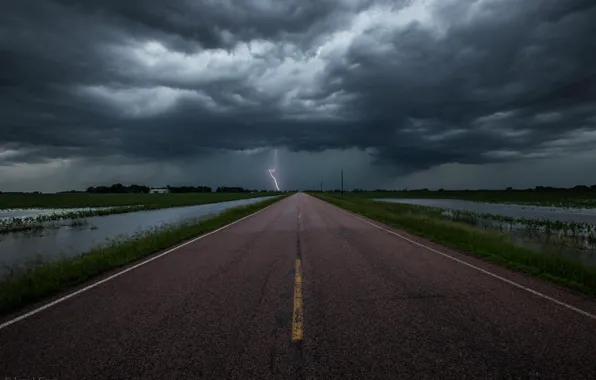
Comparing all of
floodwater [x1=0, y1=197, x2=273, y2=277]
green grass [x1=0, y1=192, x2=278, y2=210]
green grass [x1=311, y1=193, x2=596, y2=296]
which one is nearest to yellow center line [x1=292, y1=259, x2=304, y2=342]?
green grass [x1=311, y1=193, x2=596, y2=296]

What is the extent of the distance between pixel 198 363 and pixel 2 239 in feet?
63.3

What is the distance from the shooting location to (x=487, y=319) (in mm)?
5031

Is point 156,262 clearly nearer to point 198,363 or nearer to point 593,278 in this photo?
point 198,363

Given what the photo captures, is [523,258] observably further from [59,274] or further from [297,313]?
[59,274]

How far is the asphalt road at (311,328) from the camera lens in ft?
11.9

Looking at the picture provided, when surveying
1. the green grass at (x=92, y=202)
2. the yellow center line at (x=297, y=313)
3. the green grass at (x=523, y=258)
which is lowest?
the green grass at (x=523, y=258)

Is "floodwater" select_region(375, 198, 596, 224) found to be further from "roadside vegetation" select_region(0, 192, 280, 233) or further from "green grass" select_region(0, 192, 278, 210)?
"green grass" select_region(0, 192, 278, 210)

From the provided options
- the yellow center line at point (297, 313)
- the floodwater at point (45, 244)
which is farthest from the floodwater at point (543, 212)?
the floodwater at point (45, 244)

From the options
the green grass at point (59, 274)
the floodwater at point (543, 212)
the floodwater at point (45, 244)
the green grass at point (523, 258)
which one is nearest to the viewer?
the green grass at point (59, 274)

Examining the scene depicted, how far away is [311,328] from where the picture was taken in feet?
15.3

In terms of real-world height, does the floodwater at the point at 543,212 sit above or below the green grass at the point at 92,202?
below

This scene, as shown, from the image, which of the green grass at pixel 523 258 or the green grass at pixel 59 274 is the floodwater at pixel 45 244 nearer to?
the green grass at pixel 59 274

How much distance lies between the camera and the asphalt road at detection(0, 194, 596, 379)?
3641 mm

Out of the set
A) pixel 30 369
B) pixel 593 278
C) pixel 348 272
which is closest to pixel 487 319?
pixel 348 272
